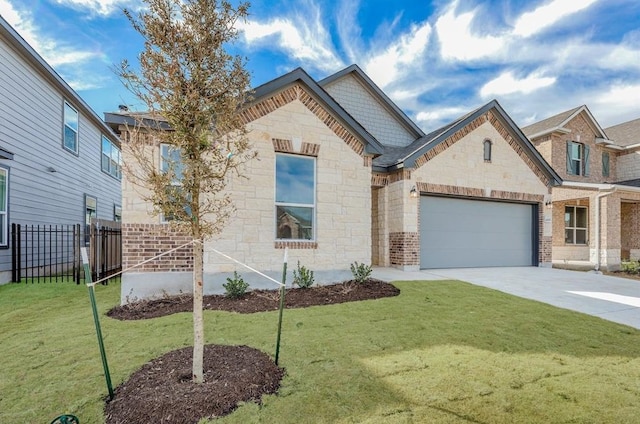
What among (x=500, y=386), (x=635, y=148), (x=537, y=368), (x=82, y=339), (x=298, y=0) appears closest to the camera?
(x=500, y=386)

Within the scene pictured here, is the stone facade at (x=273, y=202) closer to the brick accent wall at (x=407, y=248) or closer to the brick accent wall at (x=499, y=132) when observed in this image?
the brick accent wall at (x=407, y=248)

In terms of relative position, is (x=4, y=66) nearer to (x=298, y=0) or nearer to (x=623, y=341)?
(x=298, y=0)

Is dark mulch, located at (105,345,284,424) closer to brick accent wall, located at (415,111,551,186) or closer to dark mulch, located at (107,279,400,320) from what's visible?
dark mulch, located at (107,279,400,320)

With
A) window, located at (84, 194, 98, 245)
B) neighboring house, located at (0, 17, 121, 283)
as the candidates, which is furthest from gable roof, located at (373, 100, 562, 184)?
window, located at (84, 194, 98, 245)

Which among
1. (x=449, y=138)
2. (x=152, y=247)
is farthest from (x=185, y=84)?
(x=449, y=138)

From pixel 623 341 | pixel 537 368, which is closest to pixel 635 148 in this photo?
pixel 623 341

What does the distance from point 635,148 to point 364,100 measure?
16.4 meters

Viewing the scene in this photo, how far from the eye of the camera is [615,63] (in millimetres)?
14375

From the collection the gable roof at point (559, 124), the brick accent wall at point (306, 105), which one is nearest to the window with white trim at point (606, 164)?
the gable roof at point (559, 124)

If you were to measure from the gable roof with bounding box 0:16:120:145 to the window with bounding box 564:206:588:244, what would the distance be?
773 inches

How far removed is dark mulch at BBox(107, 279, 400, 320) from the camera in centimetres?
565

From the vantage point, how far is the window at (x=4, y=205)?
8461mm

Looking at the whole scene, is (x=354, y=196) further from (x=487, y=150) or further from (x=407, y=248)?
(x=487, y=150)

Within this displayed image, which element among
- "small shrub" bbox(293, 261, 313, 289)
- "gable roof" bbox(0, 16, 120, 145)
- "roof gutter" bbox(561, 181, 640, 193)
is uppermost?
"gable roof" bbox(0, 16, 120, 145)
